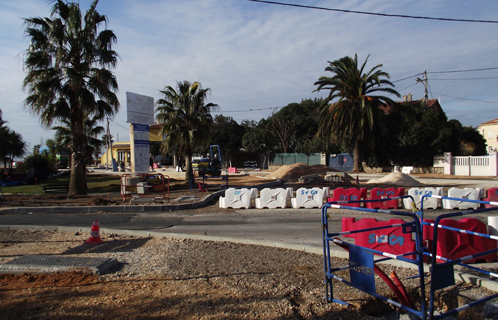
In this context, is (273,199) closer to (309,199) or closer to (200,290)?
(309,199)

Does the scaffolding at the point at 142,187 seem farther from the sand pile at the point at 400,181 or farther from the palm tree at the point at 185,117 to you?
the sand pile at the point at 400,181

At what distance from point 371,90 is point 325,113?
204 inches

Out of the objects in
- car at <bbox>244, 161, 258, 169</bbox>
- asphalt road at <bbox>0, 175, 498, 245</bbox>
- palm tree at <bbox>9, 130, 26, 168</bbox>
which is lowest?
asphalt road at <bbox>0, 175, 498, 245</bbox>

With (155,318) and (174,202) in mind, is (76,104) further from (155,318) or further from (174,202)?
(155,318)

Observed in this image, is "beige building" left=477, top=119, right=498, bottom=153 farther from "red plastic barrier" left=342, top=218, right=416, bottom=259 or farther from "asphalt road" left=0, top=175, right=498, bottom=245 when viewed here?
"red plastic barrier" left=342, top=218, right=416, bottom=259

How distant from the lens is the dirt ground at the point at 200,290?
414 cm

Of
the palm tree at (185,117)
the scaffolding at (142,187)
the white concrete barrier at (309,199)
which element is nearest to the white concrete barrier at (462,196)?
the white concrete barrier at (309,199)

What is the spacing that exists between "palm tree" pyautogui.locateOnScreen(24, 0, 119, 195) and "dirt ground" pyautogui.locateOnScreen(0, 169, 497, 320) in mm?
11948

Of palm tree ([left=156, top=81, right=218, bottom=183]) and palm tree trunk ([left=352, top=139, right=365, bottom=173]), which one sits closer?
palm tree ([left=156, top=81, right=218, bottom=183])

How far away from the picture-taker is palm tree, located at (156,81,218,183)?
2298cm

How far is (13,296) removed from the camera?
181 inches

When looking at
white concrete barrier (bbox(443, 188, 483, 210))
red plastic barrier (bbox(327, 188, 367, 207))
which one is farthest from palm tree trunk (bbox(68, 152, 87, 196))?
white concrete barrier (bbox(443, 188, 483, 210))

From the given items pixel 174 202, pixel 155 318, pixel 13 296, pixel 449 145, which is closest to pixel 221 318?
pixel 155 318

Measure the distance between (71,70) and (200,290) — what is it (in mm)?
15446
